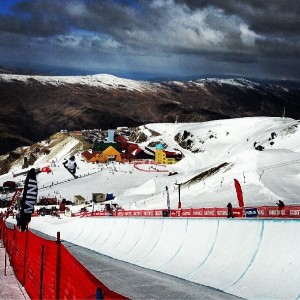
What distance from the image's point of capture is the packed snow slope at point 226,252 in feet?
39.6

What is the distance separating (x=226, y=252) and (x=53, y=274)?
23.0 ft

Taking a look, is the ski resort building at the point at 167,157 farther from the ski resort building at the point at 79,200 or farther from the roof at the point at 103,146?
the ski resort building at the point at 79,200

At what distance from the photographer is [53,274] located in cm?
952

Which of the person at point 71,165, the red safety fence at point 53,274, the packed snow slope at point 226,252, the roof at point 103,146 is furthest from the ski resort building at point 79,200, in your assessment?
the roof at point 103,146

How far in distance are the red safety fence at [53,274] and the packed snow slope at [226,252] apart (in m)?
5.37

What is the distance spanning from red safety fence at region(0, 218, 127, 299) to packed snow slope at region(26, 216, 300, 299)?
5366 mm

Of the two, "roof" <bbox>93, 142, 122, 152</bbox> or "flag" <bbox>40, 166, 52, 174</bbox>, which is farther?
"roof" <bbox>93, 142, 122, 152</bbox>

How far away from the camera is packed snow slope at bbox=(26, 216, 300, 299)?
1206 cm

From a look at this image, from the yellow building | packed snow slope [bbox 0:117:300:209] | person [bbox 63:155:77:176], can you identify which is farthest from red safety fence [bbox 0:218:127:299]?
the yellow building

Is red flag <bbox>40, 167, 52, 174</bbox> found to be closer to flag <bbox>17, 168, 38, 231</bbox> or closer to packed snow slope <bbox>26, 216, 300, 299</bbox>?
packed snow slope <bbox>26, 216, 300, 299</bbox>

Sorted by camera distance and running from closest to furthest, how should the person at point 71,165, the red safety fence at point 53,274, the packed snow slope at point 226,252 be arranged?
the red safety fence at point 53,274, the packed snow slope at point 226,252, the person at point 71,165

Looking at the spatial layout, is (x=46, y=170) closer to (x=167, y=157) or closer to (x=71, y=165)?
(x=71, y=165)

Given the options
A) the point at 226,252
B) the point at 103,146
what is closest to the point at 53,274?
the point at 226,252

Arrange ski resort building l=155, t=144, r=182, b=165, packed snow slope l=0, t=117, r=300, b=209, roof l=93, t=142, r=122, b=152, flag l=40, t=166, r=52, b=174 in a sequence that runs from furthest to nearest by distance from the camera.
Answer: roof l=93, t=142, r=122, b=152, ski resort building l=155, t=144, r=182, b=165, flag l=40, t=166, r=52, b=174, packed snow slope l=0, t=117, r=300, b=209
